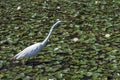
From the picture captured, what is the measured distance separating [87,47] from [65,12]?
108 inches

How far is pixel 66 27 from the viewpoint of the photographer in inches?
344

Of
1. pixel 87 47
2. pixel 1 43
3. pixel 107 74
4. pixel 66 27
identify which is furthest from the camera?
pixel 66 27

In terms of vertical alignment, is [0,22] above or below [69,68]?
above

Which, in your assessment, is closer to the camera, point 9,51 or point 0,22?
point 9,51

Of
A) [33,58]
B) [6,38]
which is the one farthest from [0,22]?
[33,58]

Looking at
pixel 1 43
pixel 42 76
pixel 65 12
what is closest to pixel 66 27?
pixel 65 12

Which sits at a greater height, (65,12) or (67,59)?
(65,12)

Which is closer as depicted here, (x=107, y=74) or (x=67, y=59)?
(x=107, y=74)

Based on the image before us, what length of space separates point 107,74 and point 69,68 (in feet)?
2.70

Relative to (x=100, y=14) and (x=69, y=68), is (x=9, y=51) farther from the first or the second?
(x=100, y=14)

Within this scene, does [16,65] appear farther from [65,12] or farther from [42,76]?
[65,12]

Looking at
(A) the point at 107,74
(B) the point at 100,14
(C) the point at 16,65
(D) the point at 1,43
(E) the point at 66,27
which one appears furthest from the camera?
(B) the point at 100,14

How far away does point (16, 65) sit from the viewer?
269 inches

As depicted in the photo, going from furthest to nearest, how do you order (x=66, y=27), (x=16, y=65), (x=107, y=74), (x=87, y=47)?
(x=66, y=27) < (x=87, y=47) < (x=16, y=65) < (x=107, y=74)
